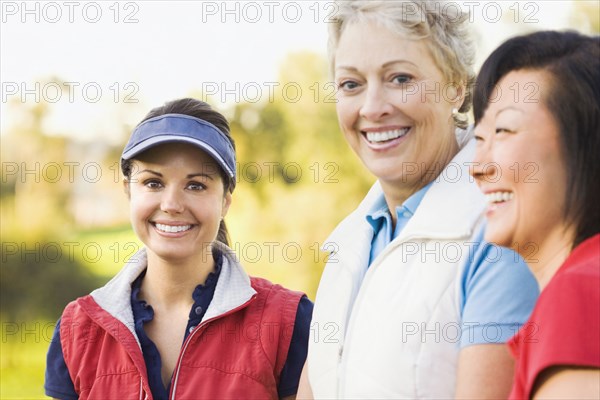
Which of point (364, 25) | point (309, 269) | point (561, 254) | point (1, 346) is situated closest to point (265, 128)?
point (309, 269)

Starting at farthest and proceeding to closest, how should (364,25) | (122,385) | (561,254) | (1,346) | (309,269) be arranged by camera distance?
(1,346), (309,269), (122,385), (364,25), (561,254)

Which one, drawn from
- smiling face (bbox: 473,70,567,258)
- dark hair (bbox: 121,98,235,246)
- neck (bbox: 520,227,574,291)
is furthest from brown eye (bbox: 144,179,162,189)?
neck (bbox: 520,227,574,291)

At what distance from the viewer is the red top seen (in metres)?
1.20

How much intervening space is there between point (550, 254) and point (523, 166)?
0.54 ft

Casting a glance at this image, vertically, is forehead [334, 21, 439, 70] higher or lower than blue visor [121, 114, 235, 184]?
higher

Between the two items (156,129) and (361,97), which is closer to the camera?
(361,97)

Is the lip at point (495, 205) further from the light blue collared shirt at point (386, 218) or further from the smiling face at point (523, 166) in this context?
the light blue collared shirt at point (386, 218)

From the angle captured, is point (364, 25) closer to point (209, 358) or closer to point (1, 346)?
point (209, 358)

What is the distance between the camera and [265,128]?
30.6ft

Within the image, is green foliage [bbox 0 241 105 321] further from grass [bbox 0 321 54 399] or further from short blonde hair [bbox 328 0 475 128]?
short blonde hair [bbox 328 0 475 128]

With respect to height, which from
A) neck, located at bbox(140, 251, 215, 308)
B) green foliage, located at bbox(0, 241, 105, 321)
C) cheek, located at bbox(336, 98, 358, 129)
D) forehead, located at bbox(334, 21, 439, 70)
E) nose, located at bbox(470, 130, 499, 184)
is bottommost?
green foliage, located at bbox(0, 241, 105, 321)

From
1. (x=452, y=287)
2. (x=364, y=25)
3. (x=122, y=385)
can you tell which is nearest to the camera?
(x=452, y=287)

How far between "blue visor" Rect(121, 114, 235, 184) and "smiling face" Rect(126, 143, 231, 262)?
0.04 m

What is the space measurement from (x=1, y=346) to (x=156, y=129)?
764 centimetres
